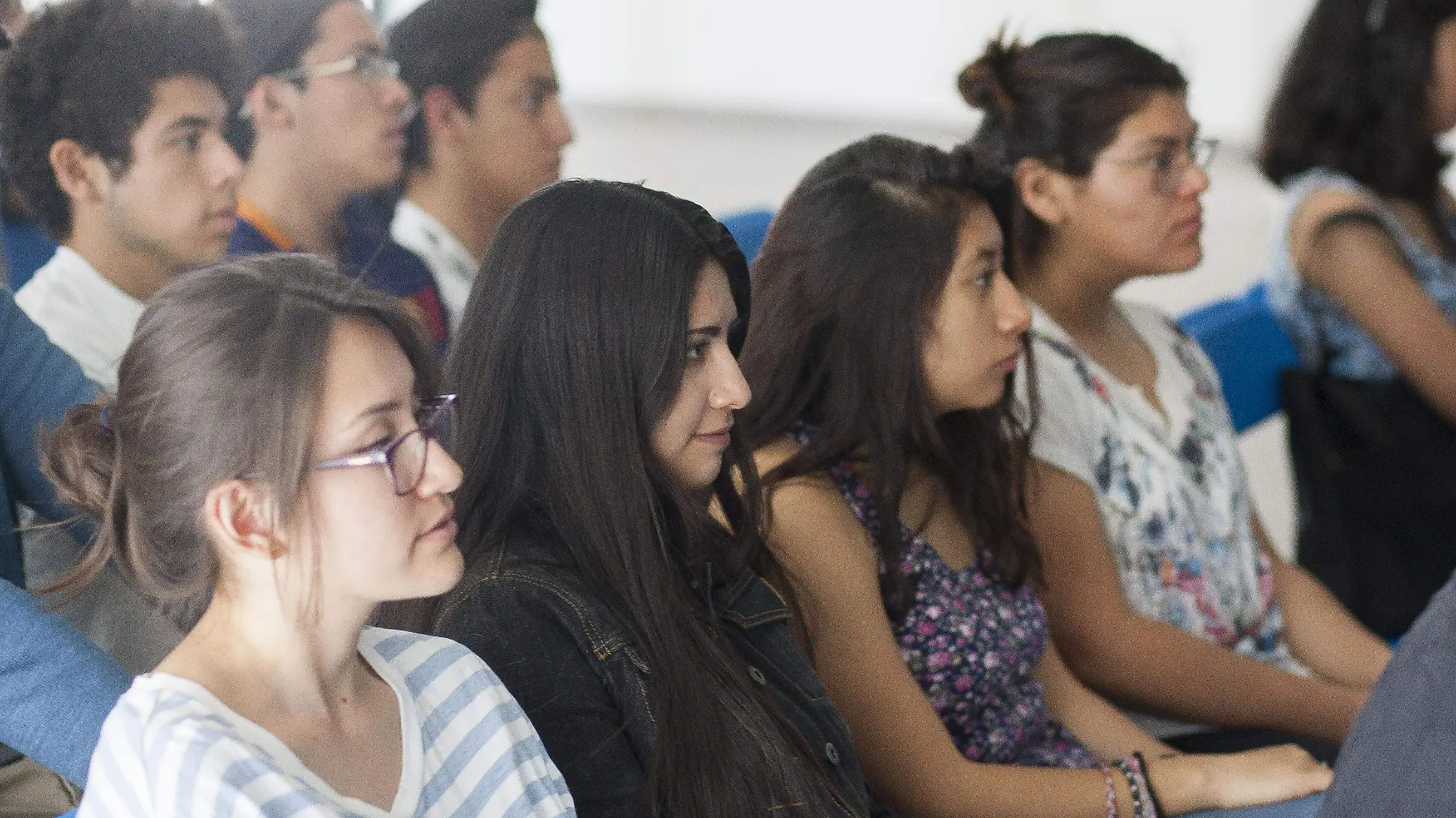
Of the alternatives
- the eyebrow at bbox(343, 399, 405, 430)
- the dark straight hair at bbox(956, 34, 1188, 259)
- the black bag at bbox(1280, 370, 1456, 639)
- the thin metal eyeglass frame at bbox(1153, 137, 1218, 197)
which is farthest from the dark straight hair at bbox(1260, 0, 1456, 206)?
the eyebrow at bbox(343, 399, 405, 430)

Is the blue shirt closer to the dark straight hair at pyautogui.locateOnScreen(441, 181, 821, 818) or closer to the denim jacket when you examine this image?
the dark straight hair at pyautogui.locateOnScreen(441, 181, 821, 818)

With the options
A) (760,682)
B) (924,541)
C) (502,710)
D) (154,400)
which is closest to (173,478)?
(154,400)

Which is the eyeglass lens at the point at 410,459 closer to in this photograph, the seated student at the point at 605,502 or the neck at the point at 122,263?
the seated student at the point at 605,502

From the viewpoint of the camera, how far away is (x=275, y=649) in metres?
1.19

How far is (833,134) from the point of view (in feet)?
23.4

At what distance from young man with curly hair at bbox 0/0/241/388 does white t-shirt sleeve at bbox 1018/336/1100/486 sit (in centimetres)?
112

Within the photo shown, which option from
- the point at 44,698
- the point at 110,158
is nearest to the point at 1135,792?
the point at 44,698

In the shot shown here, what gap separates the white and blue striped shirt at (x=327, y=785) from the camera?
106cm

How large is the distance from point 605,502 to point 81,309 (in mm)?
855

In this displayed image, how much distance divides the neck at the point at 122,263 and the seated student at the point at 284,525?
702 millimetres

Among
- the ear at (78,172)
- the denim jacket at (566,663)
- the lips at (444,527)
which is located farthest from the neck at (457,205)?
the lips at (444,527)

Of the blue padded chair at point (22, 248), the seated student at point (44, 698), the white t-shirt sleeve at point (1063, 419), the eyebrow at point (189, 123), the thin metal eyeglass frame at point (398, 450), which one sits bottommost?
the white t-shirt sleeve at point (1063, 419)

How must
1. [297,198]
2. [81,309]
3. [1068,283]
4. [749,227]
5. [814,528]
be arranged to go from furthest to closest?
1. [749,227]
2. [1068,283]
3. [297,198]
4. [81,309]
5. [814,528]

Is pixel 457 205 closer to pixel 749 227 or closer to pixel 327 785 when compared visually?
pixel 749 227
